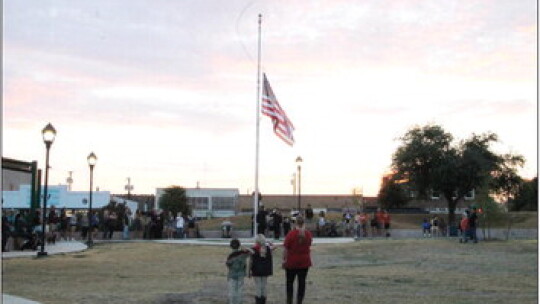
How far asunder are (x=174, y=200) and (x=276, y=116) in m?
98.7

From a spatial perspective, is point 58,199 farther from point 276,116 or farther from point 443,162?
point 443,162

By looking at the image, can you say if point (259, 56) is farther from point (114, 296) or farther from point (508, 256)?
point (114, 296)

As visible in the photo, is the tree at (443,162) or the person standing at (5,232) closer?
the person standing at (5,232)

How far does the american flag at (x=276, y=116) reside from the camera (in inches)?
1023

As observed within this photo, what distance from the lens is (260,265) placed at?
12492mm

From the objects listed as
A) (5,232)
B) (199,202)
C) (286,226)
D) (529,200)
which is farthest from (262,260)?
(199,202)

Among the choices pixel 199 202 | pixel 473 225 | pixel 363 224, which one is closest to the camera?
pixel 473 225

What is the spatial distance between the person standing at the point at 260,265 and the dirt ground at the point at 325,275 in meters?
1.45

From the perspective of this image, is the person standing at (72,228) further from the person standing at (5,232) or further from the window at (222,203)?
the window at (222,203)

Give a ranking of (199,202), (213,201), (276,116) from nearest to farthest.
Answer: (276,116), (213,201), (199,202)

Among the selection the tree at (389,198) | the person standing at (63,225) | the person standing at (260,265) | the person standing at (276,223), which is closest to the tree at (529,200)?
the tree at (389,198)

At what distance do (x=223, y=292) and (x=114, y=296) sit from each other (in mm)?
2301

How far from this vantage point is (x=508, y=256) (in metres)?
23.3

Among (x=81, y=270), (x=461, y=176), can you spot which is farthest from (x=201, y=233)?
(x=461, y=176)
